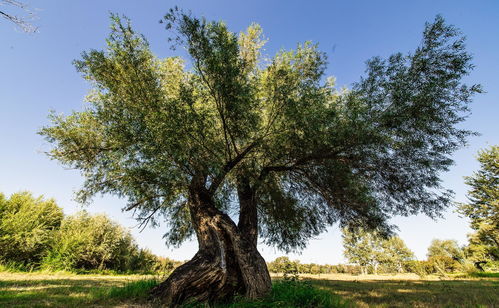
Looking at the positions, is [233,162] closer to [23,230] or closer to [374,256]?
[23,230]

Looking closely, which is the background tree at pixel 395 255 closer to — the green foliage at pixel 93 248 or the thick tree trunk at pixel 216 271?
the green foliage at pixel 93 248

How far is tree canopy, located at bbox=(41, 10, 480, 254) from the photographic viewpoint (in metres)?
7.53

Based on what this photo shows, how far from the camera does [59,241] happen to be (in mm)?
19109

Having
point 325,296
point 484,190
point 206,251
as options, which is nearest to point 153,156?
point 206,251

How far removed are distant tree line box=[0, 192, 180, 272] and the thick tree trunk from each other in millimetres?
16796

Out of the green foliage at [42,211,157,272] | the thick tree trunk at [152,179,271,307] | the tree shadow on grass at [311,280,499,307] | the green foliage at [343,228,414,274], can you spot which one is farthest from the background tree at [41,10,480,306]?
the green foliage at [343,228,414,274]

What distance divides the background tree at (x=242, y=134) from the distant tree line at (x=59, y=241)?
1308 centimetres

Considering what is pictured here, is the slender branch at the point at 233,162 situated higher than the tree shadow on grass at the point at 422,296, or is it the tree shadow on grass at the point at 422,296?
the slender branch at the point at 233,162

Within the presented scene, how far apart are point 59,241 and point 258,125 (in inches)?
836

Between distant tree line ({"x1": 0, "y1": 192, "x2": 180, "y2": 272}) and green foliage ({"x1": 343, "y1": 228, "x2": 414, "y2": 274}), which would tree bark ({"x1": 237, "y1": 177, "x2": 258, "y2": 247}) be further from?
green foliage ({"x1": 343, "y1": 228, "x2": 414, "y2": 274})

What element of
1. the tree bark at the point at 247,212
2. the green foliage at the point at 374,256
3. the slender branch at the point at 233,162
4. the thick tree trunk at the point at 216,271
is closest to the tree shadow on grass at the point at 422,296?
the thick tree trunk at the point at 216,271

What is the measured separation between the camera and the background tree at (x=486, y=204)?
26.7 meters

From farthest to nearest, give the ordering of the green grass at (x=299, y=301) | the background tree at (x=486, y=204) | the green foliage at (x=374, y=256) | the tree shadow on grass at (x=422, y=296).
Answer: the green foliage at (x=374, y=256) < the background tree at (x=486, y=204) < the tree shadow on grass at (x=422, y=296) < the green grass at (x=299, y=301)

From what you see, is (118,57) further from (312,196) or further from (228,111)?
(312,196)
